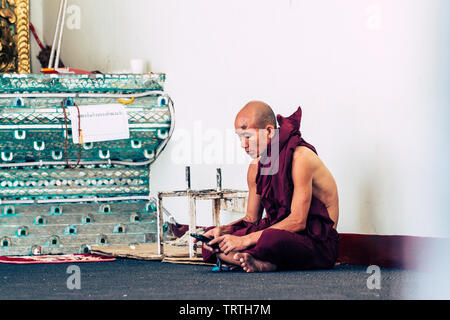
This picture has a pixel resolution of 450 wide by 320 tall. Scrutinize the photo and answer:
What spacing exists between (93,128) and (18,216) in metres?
0.79

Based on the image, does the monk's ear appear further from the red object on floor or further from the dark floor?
the red object on floor

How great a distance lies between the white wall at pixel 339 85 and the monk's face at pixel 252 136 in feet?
1.95

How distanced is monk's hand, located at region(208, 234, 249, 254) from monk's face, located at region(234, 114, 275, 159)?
47 centimetres

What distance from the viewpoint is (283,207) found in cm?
349

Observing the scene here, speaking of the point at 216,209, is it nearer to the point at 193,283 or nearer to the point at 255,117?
the point at 255,117

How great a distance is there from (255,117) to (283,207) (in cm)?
47

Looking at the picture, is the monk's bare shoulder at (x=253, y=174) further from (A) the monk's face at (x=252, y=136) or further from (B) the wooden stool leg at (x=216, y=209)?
(B) the wooden stool leg at (x=216, y=209)

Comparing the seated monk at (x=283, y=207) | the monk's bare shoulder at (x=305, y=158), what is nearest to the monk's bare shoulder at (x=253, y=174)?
the seated monk at (x=283, y=207)

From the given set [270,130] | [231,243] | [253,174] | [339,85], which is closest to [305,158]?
[270,130]

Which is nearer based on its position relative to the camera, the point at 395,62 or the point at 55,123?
the point at 395,62
